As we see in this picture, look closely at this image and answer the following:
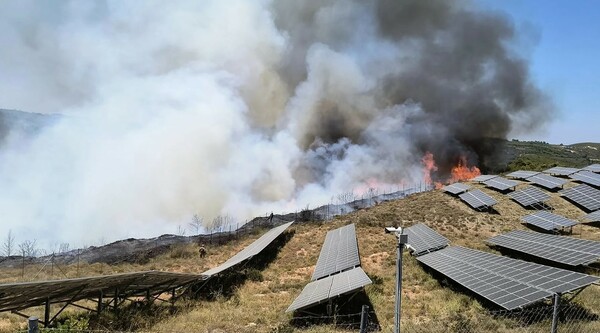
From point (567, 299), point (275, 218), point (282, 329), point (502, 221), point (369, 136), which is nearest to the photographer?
point (282, 329)

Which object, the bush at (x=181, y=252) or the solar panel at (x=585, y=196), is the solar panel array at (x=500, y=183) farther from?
the bush at (x=181, y=252)

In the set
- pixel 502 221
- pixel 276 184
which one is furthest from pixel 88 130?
pixel 502 221

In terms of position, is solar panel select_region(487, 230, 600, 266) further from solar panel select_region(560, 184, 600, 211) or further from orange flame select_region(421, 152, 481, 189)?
orange flame select_region(421, 152, 481, 189)

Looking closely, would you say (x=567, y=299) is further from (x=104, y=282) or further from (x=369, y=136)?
(x=369, y=136)

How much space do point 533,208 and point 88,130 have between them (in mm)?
73375

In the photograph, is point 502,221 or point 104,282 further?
point 502,221

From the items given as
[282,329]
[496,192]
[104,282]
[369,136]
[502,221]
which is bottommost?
[282,329]

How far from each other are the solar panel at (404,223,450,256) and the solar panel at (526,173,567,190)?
72.6ft

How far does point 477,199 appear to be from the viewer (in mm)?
41812

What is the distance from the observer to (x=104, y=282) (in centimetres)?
1605

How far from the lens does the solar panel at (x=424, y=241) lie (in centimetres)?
2655

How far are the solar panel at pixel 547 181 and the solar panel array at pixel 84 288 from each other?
39.7 metres

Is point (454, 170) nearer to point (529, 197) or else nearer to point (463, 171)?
point (463, 171)

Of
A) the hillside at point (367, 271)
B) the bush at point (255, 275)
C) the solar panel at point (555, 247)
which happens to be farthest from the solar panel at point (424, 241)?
the bush at point (255, 275)
